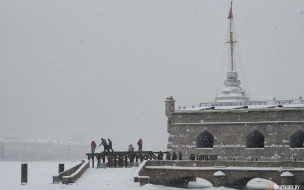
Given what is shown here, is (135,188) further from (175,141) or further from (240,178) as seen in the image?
(175,141)

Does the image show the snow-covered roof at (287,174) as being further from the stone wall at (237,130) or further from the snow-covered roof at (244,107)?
the snow-covered roof at (244,107)

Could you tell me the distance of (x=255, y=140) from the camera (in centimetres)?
5847

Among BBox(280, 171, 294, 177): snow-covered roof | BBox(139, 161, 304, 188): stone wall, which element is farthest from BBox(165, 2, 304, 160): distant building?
BBox(280, 171, 294, 177): snow-covered roof

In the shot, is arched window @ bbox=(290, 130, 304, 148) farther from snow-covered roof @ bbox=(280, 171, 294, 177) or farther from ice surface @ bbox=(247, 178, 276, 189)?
snow-covered roof @ bbox=(280, 171, 294, 177)

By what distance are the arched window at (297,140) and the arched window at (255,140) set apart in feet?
9.20

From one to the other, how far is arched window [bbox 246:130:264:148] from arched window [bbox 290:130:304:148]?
9.20 ft

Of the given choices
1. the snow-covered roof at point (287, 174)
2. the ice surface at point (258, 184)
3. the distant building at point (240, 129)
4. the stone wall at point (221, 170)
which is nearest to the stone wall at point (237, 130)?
the distant building at point (240, 129)

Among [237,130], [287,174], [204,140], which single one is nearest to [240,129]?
[237,130]

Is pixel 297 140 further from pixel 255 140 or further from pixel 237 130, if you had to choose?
pixel 237 130

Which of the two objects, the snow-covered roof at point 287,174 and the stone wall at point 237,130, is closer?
the snow-covered roof at point 287,174

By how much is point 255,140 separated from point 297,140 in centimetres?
388

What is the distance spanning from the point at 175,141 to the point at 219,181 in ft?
39.7

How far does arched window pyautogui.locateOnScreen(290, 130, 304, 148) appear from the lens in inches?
2232

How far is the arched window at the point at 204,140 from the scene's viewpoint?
60531 millimetres
